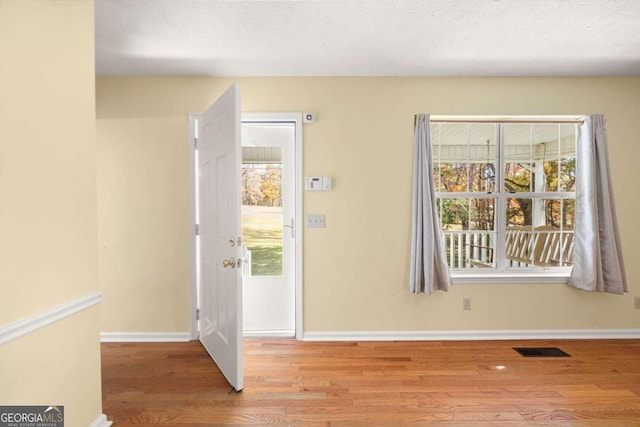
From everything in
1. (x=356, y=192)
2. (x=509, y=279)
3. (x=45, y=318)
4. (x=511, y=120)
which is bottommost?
(x=509, y=279)

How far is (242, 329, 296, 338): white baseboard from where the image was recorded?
3285mm

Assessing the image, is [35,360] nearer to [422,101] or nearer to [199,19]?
[199,19]

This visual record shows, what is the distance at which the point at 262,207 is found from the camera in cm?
336

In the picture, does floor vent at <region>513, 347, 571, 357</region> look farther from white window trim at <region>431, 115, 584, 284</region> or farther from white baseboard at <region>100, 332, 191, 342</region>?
white baseboard at <region>100, 332, 191, 342</region>

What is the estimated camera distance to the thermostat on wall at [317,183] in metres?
3.18

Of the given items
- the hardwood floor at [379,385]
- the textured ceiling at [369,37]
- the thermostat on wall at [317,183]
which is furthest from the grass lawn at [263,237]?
the textured ceiling at [369,37]

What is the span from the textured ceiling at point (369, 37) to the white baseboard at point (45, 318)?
5.35ft

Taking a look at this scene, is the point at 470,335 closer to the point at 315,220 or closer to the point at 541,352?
the point at 541,352

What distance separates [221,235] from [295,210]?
822mm

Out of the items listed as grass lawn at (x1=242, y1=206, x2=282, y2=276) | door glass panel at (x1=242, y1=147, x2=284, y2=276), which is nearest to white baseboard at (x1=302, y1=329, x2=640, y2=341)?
grass lawn at (x1=242, y1=206, x2=282, y2=276)

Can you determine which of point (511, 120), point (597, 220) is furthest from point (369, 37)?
point (597, 220)

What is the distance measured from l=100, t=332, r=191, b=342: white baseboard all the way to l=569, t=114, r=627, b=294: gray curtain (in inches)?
139

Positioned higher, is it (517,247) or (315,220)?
(315,220)

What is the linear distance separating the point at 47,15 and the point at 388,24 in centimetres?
179
